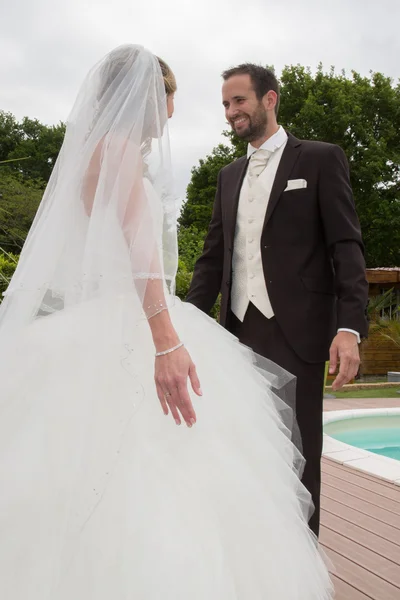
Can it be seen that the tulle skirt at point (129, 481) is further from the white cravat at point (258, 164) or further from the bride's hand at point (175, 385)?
the white cravat at point (258, 164)

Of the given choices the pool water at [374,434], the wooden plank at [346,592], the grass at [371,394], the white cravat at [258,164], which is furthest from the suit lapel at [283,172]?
the grass at [371,394]

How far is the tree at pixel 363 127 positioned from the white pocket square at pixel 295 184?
669 inches

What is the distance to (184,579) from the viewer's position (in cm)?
120

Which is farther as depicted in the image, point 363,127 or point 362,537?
point 363,127

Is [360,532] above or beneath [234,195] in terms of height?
beneath

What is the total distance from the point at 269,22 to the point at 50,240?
4263 millimetres

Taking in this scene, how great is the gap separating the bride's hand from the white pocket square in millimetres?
1110

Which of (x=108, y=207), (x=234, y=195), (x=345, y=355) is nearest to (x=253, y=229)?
(x=234, y=195)

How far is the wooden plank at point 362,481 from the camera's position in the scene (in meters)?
3.59

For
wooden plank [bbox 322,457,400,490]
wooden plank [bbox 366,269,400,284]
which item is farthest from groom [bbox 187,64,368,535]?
wooden plank [bbox 366,269,400,284]

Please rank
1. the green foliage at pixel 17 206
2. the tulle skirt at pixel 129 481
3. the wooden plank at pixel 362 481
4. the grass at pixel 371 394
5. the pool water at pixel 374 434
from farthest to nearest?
the green foliage at pixel 17 206
the grass at pixel 371 394
the pool water at pixel 374 434
the wooden plank at pixel 362 481
the tulle skirt at pixel 129 481

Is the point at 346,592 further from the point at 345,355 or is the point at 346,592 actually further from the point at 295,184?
the point at 295,184

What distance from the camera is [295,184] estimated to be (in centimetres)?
227

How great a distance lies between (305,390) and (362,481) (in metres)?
2.03
